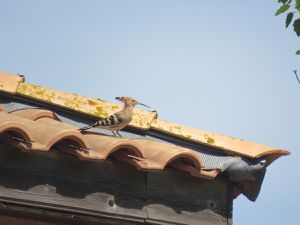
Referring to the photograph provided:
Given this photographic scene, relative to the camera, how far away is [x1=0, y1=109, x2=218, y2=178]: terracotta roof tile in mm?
3889

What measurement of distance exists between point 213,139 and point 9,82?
1451mm

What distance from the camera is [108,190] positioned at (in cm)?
425

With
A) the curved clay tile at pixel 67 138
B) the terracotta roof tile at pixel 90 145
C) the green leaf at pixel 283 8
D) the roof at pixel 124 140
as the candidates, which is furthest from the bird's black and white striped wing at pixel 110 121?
the green leaf at pixel 283 8

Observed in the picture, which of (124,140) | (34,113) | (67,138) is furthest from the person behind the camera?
(34,113)

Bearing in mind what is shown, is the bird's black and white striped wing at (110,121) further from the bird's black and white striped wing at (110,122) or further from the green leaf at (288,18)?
the green leaf at (288,18)

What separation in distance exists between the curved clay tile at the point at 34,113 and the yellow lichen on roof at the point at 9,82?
19 centimetres

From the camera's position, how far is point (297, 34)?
14.5 feet

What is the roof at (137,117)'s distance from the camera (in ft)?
16.3

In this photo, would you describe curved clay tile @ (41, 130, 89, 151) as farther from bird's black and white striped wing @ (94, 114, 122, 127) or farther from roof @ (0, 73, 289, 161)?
roof @ (0, 73, 289, 161)

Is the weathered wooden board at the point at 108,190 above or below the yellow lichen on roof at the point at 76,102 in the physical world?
below

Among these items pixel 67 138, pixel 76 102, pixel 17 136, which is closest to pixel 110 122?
pixel 76 102

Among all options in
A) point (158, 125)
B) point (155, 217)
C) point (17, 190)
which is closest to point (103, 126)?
point (158, 125)

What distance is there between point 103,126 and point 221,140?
0.84 metres

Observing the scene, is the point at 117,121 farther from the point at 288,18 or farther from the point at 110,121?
the point at 288,18
